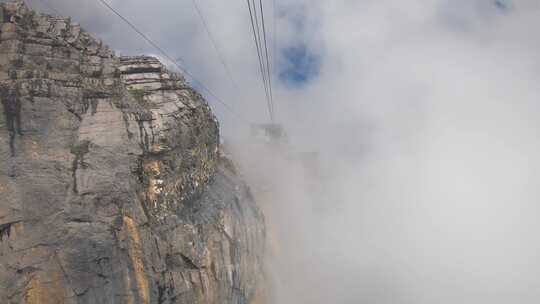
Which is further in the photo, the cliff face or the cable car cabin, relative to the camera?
the cable car cabin

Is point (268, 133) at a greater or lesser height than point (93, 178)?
greater

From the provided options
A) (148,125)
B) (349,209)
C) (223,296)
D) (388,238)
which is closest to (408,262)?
(388,238)

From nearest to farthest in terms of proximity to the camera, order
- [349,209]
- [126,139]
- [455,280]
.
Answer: [126,139]
[349,209]
[455,280]

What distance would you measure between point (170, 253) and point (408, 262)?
111m

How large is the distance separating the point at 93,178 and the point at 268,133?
266 ft

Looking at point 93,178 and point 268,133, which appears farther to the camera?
point 268,133

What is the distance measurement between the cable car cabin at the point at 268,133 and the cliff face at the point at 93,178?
6909 cm

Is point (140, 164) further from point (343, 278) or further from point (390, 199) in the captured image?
point (390, 199)

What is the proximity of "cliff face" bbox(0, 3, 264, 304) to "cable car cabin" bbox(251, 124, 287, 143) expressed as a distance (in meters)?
69.1

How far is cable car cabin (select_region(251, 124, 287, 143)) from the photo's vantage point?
95188mm

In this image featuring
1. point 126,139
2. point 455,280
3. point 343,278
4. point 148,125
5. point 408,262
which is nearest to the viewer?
point 126,139

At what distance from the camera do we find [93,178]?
57.3 feet

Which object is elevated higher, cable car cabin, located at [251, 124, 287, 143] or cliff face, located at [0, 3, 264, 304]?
cable car cabin, located at [251, 124, 287, 143]

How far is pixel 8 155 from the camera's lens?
1612cm
